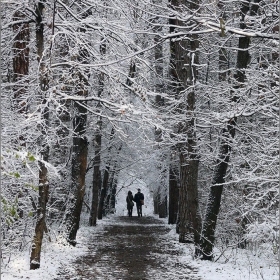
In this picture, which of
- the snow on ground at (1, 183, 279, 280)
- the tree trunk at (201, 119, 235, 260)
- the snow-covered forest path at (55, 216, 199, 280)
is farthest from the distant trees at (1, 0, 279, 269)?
the snow-covered forest path at (55, 216, 199, 280)

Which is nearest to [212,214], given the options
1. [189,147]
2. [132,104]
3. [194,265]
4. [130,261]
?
[194,265]

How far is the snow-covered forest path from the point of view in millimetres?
8320

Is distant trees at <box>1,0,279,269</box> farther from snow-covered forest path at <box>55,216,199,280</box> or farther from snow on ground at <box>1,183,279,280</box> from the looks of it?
snow-covered forest path at <box>55,216,199,280</box>

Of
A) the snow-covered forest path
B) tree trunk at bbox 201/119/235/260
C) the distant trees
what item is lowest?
the snow-covered forest path

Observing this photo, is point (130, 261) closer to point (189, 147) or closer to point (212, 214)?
point (212, 214)

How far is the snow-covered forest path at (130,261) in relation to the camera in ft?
27.3

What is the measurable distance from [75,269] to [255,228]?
473 centimetres

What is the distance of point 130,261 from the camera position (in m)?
9.97

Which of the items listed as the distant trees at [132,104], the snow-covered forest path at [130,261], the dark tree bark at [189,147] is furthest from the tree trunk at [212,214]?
the snow-covered forest path at [130,261]

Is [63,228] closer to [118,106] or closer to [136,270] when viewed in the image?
[136,270]

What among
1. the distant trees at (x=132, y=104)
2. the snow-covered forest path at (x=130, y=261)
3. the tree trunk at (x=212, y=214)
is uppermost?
the distant trees at (x=132, y=104)

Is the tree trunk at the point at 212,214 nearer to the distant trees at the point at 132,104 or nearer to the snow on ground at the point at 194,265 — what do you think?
the distant trees at the point at 132,104

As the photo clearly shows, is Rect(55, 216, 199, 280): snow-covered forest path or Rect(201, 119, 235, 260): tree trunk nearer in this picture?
Rect(55, 216, 199, 280): snow-covered forest path

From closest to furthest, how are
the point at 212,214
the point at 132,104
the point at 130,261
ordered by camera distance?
the point at 132,104 < the point at 212,214 < the point at 130,261
